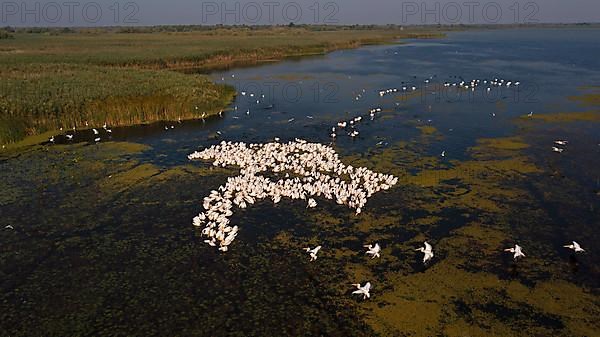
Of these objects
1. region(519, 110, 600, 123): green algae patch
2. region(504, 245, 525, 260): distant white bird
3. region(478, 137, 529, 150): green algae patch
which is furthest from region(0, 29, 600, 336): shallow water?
region(519, 110, 600, 123): green algae patch

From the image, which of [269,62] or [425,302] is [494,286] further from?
[269,62]

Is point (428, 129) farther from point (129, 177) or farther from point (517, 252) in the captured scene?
point (129, 177)

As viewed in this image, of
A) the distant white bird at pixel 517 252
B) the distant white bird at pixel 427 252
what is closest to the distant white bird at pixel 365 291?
the distant white bird at pixel 427 252

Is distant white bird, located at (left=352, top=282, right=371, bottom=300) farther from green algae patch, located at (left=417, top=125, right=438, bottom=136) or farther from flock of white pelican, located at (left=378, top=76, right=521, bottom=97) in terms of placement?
flock of white pelican, located at (left=378, top=76, right=521, bottom=97)

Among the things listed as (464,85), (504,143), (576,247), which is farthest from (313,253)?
(464,85)

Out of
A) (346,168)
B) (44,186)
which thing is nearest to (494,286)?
(346,168)

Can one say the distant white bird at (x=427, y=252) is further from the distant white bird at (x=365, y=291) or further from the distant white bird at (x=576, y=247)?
the distant white bird at (x=576, y=247)
